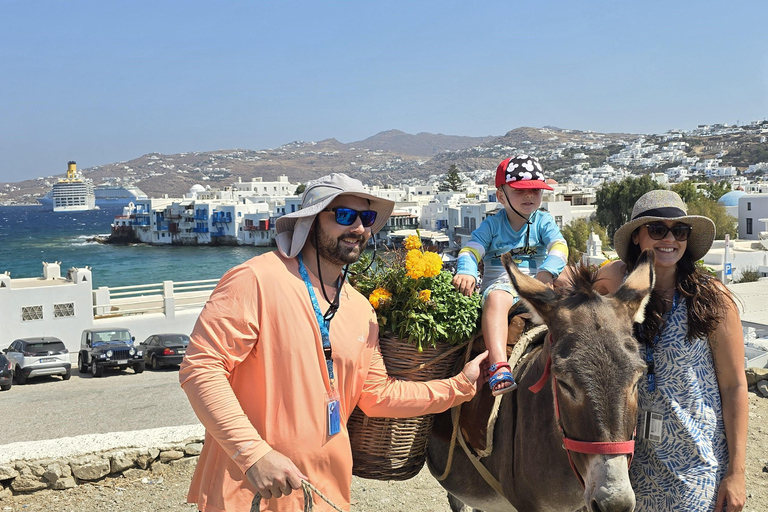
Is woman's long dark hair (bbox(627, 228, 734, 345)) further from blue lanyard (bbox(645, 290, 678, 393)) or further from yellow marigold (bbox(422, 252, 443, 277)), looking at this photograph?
yellow marigold (bbox(422, 252, 443, 277))

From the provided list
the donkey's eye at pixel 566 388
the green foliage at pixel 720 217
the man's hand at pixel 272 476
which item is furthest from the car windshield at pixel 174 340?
the green foliage at pixel 720 217

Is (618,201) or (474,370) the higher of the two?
(474,370)

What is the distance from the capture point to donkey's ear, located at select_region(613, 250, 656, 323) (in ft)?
9.52

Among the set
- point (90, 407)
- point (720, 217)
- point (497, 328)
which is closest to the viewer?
point (497, 328)

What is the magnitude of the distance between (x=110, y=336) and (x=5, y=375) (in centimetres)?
432

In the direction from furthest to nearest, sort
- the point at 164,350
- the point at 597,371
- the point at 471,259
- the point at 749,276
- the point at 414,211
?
the point at 414,211, the point at 749,276, the point at 164,350, the point at 471,259, the point at 597,371

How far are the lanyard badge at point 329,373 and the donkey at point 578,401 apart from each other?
2.78 feet

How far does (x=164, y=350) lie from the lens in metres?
23.4

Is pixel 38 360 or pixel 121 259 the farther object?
pixel 121 259

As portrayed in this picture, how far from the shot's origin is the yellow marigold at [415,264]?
3.86m

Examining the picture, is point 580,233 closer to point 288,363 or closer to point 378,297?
point 378,297

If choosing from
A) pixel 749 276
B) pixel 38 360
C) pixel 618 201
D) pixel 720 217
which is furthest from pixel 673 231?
pixel 618 201

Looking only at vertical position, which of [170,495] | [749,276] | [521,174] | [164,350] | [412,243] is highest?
[521,174]

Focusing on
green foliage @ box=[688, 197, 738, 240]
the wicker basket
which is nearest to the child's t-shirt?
the wicker basket
